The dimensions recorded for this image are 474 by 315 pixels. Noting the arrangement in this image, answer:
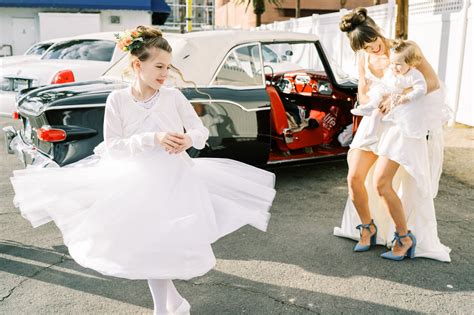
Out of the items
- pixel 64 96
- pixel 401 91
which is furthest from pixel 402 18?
pixel 64 96

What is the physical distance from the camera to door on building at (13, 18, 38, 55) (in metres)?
24.1

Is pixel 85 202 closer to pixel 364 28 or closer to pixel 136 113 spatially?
pixel 136 113

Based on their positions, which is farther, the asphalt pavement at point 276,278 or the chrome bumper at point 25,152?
the chrome bumper at point 25,152

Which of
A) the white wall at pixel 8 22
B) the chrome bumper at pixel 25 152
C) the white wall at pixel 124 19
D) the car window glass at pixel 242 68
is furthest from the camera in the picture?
the white wall at pixel 124 19

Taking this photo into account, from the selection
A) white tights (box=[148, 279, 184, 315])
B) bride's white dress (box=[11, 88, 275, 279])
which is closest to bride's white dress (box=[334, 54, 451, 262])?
bride's white dress (box=[11, 88, 275, 279])

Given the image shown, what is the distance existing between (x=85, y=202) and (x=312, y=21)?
16109 mm

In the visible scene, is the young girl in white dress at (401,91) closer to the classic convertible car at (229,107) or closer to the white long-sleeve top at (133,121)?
the white long-sleeve top at (133,121)

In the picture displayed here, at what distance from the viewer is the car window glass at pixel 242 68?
5277 mm

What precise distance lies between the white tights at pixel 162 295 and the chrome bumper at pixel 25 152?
189 centimetres

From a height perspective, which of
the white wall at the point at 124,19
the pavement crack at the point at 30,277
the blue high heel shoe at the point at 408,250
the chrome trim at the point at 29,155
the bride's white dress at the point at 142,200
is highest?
the white wall at the point at 124,19

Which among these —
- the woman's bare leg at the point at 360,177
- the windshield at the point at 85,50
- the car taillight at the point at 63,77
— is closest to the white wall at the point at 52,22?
the windshield at the point at 85,50

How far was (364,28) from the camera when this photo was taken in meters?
3.67

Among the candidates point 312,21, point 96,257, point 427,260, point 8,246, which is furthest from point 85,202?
point 312,21

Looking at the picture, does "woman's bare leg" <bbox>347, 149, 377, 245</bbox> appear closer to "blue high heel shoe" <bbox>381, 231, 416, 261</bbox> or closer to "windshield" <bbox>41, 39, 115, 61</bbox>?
"blue high heel shoe" <bbox>381, 231, 416, 261</bbox>
